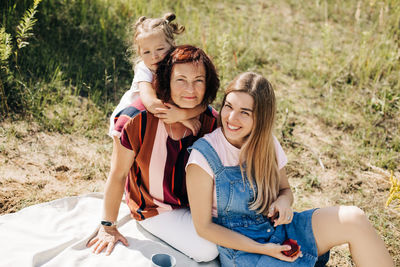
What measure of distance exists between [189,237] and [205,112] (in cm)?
79

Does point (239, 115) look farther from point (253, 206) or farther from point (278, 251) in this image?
point (278, 251)

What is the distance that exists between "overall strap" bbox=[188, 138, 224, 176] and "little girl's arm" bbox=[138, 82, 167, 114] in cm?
30

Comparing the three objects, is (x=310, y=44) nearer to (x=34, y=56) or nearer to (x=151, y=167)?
Answer: (x=34, y=56)

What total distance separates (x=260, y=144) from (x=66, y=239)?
4.47 ft

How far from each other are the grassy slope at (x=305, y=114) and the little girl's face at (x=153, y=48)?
1205 millimetres

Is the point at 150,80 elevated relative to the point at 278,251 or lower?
elevated

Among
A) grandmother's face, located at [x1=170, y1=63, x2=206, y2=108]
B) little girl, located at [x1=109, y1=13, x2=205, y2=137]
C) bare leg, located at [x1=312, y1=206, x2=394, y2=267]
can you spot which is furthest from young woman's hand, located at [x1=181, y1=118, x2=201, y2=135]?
bare leg, located at [x1=312, y1=206, x2=394, y2=267]

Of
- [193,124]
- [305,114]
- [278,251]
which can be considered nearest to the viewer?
[278,251]

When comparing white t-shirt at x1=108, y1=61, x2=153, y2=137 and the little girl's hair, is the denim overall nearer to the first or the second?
white t-shirt at x1=108, y1=61, x2=153, y2=137

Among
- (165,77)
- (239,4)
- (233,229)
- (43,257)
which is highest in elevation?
(239,4)

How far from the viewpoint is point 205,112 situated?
105 inches

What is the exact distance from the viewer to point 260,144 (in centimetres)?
238

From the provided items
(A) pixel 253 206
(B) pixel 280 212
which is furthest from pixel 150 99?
(B) pixel 280 212

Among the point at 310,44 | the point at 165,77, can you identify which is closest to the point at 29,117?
the point at 165,77
